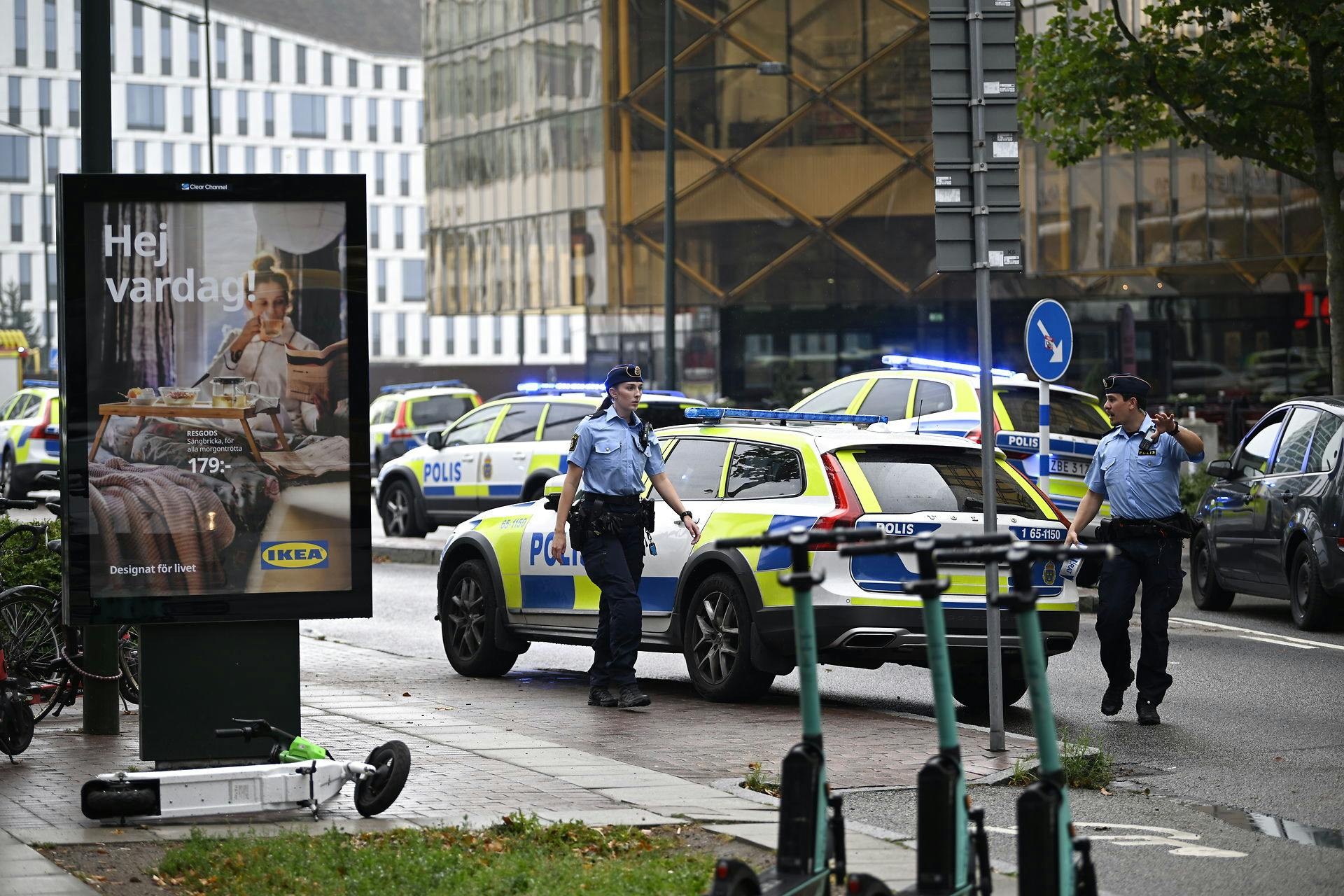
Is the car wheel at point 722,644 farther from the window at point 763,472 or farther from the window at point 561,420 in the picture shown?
the window at point 561,420

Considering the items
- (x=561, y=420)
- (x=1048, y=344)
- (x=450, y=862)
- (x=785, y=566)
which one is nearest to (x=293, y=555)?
(x=450, y=862)

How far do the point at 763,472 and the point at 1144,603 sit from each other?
7.45 feet

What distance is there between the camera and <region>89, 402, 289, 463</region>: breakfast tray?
26.1 feet

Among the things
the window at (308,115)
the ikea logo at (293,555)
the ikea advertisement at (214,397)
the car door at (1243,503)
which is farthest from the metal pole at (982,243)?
the window at (308,115)

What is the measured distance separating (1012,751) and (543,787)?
2428 mm

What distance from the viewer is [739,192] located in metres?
44.9

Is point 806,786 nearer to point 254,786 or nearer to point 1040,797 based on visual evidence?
point 1040,797

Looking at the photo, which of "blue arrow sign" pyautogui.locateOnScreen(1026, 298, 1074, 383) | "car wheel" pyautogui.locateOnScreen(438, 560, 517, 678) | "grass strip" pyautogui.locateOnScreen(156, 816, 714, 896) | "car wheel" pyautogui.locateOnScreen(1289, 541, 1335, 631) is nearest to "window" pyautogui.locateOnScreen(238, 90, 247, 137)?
"blue arrow sign" pyautogui.locateOnScreen(1026, 298, 1074, 383)

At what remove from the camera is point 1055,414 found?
1730 centimetres

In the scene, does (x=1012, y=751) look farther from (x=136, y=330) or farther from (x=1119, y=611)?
(x=136, y=330)

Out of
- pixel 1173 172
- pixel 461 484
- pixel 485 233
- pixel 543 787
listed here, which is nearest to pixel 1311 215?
pixel 1173 172

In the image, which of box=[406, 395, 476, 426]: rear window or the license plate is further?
box=[406, 395, 476, 426]: rear window

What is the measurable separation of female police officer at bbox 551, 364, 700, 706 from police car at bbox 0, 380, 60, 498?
1976cm

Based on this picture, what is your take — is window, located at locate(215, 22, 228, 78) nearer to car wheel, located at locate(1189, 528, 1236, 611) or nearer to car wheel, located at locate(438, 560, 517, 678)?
car wheel, located at locate(1189, 528, 1236, 611)
